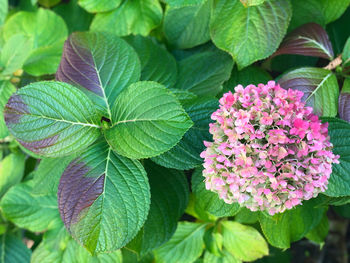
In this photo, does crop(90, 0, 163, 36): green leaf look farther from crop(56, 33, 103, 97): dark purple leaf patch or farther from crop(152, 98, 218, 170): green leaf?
crop(152, 98, 218, 170): green leaf

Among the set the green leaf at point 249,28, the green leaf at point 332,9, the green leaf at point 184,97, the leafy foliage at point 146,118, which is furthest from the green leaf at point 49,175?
the green leaf at point 332,9

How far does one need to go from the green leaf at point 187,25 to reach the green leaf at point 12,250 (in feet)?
3.17

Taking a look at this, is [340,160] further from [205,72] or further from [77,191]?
[77,191]

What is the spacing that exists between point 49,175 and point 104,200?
0.31 meters

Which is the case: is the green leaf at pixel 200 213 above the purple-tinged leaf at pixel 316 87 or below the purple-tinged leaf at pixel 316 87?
below

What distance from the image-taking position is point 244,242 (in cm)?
119

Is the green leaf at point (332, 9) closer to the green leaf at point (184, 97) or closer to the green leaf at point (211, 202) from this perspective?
the green leaf at point (184, 97)

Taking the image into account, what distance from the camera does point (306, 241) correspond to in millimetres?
1863

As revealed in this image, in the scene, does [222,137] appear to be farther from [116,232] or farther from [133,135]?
[116,232]

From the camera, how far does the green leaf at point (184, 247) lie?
1245mm

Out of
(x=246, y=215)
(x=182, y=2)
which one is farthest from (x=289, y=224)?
(x=182, y=2)

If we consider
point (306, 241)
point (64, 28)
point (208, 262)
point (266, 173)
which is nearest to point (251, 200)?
point (266, 173)

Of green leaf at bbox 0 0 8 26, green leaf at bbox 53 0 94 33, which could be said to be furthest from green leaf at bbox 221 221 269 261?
green leaf at bbox 0 0 8 26

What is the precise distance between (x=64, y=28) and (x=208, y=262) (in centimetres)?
102
